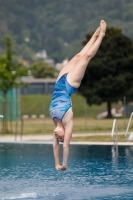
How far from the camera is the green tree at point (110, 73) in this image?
65938 mm

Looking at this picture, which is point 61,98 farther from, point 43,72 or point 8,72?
A: point 43,72

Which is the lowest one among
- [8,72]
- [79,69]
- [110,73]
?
[79,69]

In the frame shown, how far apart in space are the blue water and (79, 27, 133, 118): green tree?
145 ft

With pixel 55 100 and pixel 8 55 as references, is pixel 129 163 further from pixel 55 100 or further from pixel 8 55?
pixel 8 55

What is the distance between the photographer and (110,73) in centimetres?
6919

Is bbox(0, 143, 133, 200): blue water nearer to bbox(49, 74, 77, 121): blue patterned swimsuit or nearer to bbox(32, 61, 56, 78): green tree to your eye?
bbox(49, 74, 77, 121): blue patterned swimsuit

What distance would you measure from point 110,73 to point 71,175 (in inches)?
2151

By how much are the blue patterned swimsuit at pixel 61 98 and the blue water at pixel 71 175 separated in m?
1.56

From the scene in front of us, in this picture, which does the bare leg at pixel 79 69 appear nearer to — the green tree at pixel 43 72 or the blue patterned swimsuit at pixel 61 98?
the blue patterned swimsuit at pixel 61 98

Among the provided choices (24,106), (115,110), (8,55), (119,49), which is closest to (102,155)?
(8,55)

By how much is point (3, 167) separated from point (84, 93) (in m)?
49.0

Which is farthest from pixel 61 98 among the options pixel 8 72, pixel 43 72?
pixel 43 72

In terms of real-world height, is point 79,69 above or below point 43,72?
below

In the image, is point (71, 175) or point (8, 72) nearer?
point (71, 175)
